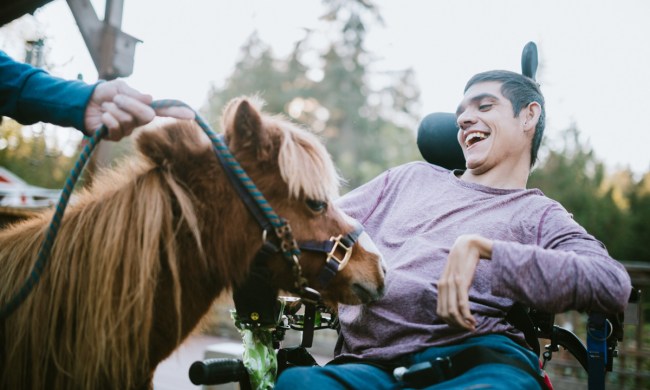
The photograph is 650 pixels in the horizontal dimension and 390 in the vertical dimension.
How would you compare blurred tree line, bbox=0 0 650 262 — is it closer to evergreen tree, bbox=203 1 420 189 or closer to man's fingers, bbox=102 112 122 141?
evergreen tree, bbox=203 1 420 189

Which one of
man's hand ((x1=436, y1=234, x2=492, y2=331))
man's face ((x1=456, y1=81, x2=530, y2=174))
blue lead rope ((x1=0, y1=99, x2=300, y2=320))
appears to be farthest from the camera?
man's face ((x1=456, y1=81, x2=530, y2=174))

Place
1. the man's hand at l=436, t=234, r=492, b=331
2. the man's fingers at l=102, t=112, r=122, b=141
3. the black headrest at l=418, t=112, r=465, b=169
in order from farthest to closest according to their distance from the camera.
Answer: the black headrest at l=418, t=112, r=465, b=169
the man's hand at l=436, t=234, r=492, b=331
the man's fingers at l=102, t=112, r=122, b=141

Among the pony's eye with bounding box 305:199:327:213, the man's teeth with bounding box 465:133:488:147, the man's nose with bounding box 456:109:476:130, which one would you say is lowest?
the pony's eye with bounding box 305:199:327:213

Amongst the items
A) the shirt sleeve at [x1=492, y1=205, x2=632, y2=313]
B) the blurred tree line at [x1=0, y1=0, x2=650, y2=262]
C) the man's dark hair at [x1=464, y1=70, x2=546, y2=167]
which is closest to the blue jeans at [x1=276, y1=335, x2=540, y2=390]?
the shirt sleeve at [x1=492, y1=205, x2=632, y2=313]

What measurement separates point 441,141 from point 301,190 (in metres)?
1.31

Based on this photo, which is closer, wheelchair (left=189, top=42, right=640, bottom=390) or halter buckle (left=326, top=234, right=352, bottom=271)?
halter buckle (left=326, top=234, right=352, bottom=271)

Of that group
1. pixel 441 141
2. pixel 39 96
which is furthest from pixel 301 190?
pixel 441 141

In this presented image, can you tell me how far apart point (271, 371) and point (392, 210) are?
941 millimetres

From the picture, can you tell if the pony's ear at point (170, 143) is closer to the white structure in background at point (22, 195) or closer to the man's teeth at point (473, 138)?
the man's teeth at point (473, 138)

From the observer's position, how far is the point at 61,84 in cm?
153

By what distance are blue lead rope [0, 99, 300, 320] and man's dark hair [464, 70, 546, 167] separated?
1370 mm

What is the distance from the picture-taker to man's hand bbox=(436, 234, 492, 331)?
57.7 inches

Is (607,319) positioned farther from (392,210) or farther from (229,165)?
(229,165)

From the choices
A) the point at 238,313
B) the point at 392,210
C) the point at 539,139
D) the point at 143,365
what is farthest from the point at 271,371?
the point at 539,139
